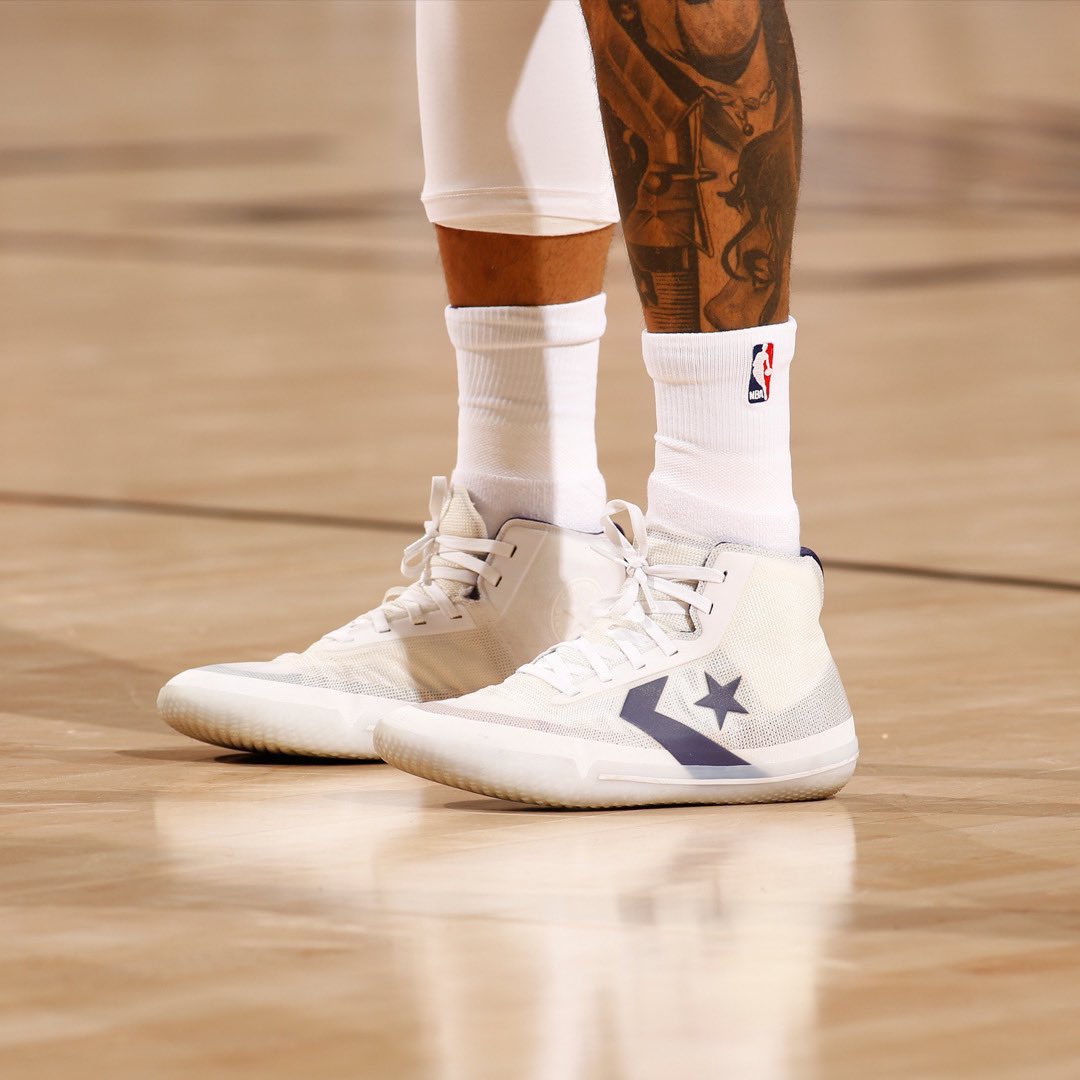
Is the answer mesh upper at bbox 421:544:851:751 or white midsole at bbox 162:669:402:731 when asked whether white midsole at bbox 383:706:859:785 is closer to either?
mesh upper at bbox 421:544:851:751

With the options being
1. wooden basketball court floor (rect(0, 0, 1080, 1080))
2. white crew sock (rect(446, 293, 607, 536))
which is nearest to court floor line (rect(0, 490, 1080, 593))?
wooden basketball court floor (rect(0, 0, 1080, 1080))

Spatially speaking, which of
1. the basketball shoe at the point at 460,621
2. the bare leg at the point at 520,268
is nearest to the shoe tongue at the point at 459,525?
the basketball shoe at the point at 460,621

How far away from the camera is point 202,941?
0.88 metres

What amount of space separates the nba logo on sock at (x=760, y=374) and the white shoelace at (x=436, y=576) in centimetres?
20

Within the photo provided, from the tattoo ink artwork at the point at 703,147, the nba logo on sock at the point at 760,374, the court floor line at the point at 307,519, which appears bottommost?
the court floor line at the point at 307,519

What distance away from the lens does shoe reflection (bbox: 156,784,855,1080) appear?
0.78 metres

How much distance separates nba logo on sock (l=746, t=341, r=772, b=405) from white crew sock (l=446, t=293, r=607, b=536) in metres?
0.18

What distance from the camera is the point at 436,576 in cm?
131

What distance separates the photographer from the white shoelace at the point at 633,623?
1144 millimetres

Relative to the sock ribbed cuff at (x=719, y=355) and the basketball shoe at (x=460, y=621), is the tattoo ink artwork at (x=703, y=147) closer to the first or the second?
the sock ribbed cuff at (x=719, y=355)

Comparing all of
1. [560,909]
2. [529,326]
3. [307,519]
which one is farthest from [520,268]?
[307,519]

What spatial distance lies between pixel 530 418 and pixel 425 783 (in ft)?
0.79

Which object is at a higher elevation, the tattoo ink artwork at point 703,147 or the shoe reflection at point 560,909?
the tattoo ink artwork at point 703,147

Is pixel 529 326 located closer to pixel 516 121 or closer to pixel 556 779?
pixel 516 121
